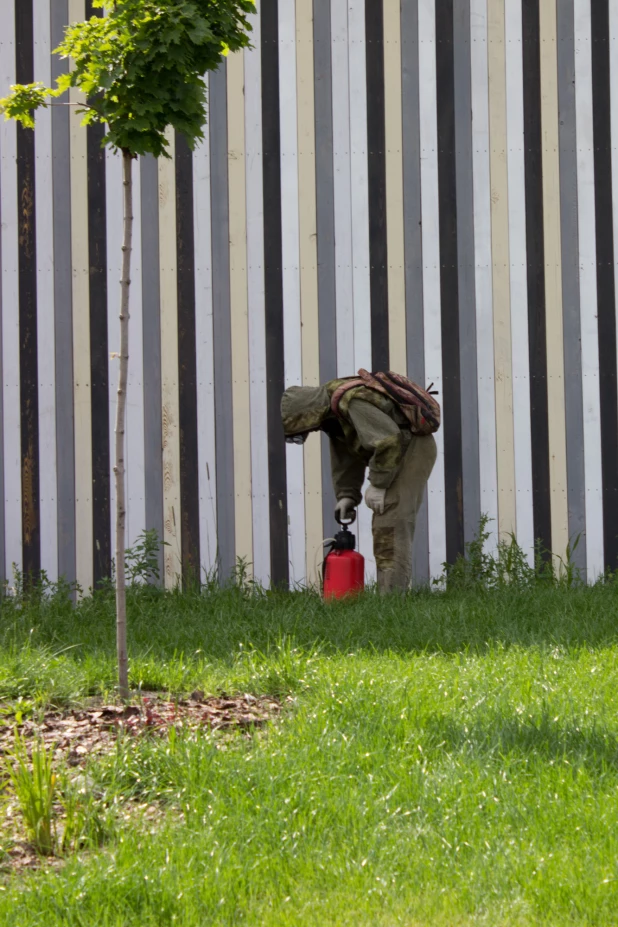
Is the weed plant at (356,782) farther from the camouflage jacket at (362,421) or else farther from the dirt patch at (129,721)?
the camouflage jacket at (362,421)

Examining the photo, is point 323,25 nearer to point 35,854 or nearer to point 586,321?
point 586,321

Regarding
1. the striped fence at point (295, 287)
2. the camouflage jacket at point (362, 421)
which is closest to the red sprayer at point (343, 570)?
the camouflage jacket at point (362, 421)

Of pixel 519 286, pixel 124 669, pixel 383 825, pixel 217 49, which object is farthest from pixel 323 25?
pixel 383 825

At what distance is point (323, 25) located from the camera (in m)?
7.63

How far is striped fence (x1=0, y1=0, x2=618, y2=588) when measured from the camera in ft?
24.8

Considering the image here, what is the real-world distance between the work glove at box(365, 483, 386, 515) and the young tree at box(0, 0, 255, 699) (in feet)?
8.83

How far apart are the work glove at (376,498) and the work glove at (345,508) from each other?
212 mm

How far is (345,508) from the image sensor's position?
6.49 metres

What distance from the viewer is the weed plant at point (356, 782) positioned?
7.71 feet

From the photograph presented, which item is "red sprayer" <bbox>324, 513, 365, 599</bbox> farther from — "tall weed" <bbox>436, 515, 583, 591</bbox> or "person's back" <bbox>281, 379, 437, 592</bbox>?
"tall weed" <bbox>436, 515, 583, 591</bbox>

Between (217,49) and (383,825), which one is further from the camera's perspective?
(217,49)

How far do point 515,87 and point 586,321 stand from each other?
6.20ft

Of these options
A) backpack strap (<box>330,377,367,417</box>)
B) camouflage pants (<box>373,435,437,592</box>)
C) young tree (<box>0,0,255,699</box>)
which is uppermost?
young tree (<box>0,0,255,699</box>)

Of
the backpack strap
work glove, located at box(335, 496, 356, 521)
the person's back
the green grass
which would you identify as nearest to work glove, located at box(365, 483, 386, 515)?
the person's back
